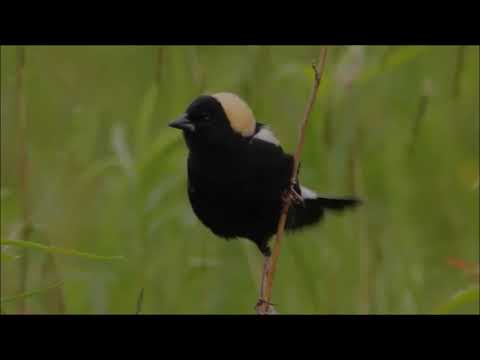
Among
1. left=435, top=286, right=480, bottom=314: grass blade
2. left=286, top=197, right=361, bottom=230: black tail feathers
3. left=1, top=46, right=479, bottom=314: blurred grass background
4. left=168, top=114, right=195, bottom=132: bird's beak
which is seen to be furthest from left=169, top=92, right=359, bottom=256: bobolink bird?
left=435, top=286, right=480, bottom=314: grass blade

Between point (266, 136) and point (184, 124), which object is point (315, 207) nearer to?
point (266, 136)

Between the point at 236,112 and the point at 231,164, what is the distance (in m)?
0.16

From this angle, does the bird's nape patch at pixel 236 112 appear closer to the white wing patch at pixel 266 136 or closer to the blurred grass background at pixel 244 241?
the white wing patch at pixel 266 136

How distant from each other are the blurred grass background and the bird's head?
0.14 m

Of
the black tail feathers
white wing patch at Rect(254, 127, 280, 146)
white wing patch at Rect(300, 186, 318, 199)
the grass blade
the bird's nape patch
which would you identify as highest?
the bird's nape patch

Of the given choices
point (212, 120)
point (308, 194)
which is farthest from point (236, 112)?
point (308, 194)

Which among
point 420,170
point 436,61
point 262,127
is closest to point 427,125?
point 420,170

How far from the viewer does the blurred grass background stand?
122 inches

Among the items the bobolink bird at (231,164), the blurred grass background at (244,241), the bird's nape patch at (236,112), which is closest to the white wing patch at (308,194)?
the blurred grass background at (244,241)

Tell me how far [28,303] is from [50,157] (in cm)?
126

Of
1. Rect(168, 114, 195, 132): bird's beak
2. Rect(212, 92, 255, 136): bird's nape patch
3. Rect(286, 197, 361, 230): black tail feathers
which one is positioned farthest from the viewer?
Rect(286, 197, 361, 230): black tail feathers

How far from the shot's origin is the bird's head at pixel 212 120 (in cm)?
261

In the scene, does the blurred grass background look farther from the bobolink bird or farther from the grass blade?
the grass blade

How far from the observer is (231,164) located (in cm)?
262
